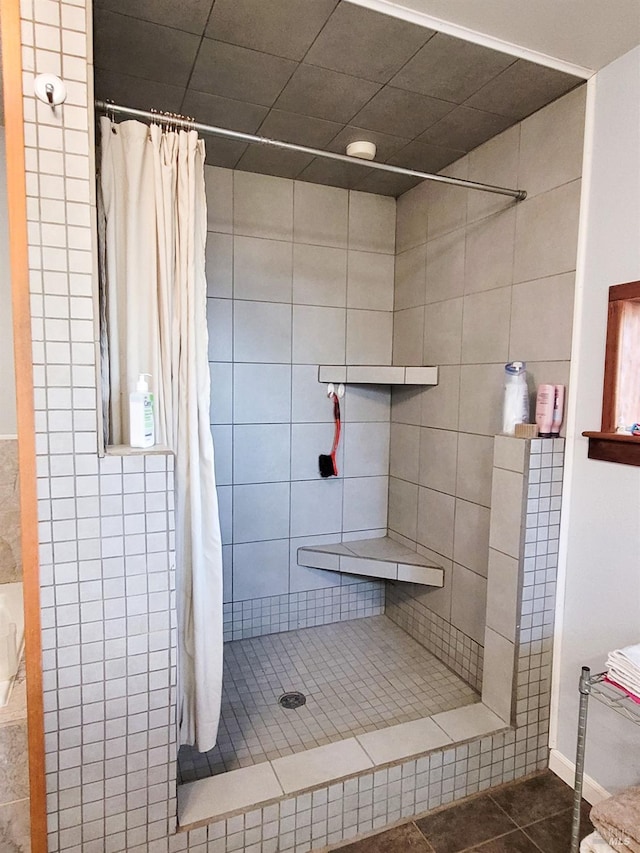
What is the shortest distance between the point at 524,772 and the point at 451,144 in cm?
234

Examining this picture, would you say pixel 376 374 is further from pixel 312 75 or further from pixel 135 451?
pixel 135 451

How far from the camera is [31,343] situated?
1.11 metres

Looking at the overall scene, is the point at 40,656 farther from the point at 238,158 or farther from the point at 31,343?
the point at 238,158

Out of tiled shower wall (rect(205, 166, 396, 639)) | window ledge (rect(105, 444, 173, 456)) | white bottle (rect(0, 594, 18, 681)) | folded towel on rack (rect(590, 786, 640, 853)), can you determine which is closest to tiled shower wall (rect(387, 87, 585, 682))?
tiled shower wall (rect(205, 166, 396, 639))

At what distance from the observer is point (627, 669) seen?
48.1 inches

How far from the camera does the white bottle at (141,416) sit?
1249 millimetres

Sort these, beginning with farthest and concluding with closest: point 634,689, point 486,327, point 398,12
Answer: point 486,327 → point 398,12 → point 634,689

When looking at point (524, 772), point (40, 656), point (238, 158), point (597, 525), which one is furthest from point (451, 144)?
point (524, 772)

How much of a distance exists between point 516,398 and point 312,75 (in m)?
1.23

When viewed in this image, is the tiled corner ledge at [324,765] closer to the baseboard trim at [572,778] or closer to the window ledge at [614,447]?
the baseboard trim at [572,778]

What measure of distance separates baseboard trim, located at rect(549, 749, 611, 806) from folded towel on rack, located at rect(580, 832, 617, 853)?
16.3 inches

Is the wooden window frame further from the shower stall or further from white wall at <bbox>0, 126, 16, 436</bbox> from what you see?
white wall at <bbox>0, 126, 16, 436</bbox>

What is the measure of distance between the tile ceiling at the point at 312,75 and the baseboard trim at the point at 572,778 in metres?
2.21

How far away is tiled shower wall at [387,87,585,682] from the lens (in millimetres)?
1689
